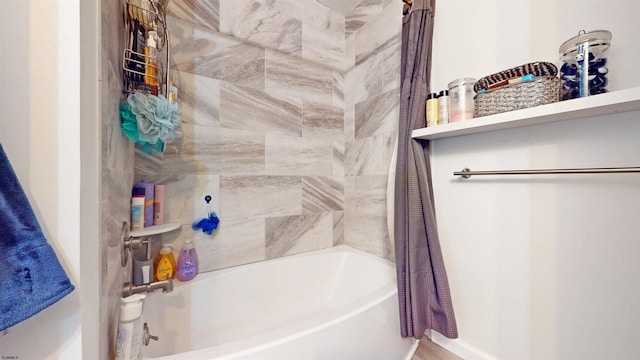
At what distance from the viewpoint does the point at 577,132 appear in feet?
2.81

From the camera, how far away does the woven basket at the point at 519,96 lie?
822 mm

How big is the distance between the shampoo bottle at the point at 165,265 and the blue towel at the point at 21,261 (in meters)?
0.90

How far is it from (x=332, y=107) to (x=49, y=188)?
1.64 meters

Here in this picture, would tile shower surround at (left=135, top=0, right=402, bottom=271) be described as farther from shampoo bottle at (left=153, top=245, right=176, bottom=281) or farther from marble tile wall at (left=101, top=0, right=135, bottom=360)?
marble tile wall at (left=101, top=0, right=135, bottom=360)

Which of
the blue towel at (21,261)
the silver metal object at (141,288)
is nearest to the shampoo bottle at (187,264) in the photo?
the silver metal object at (141,288)

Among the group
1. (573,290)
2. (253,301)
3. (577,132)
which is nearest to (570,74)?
(577,132)

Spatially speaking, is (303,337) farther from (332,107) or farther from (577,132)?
(332,107)

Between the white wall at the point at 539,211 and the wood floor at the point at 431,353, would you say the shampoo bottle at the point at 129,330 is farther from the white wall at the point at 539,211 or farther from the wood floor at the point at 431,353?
the white wall at the point at 539,211

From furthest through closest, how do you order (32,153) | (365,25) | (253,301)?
(365,25)
(253,301)
(32,153)

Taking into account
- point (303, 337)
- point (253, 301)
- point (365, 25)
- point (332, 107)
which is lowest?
point (253, 301)

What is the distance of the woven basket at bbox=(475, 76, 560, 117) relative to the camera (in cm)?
82

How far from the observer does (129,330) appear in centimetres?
64

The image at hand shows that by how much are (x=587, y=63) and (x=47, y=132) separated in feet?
4.72

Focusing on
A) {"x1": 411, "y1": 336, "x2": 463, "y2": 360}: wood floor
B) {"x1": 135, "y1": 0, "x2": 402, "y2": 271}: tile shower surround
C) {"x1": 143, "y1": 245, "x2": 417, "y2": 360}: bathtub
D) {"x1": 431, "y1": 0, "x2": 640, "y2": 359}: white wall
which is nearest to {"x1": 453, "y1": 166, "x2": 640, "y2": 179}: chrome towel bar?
{"x1": 431, "y1": 0, "x2": 640, "y2": 359}: white wall
